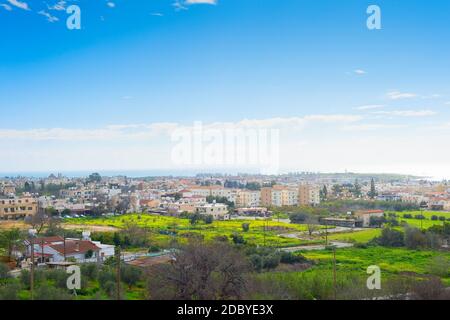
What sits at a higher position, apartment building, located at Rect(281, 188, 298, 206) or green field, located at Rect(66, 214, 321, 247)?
apartment building, located at Rect(281, 188, 298, 206)

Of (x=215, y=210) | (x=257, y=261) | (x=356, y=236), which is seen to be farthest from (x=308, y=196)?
(x=257, y=261)

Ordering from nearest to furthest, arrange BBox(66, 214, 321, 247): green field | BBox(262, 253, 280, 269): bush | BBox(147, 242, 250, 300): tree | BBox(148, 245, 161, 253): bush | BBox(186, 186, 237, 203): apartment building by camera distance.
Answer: BBox(147, 242, 250, 300): tree
BBox(262, 253, 280, 269): bush
BBox(148, 245, 161, 253): bush
BBox(66, 214, 321, 247): green field
BBox(186, 186, 237, 203): apartment building

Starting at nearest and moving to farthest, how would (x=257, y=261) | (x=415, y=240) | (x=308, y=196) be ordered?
(x=257, y=261), (x=415, y=240), (x=308, y=196)

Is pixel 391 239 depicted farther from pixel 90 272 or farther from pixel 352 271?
pixel 90 272

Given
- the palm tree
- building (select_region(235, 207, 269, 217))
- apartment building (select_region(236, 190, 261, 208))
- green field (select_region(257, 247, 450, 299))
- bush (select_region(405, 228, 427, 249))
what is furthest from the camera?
apartment building (select_region(236, 190, 261, 208))

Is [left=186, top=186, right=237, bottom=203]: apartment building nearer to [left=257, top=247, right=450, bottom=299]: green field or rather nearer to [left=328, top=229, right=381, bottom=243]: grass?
[left=328, top=229, right=381, bottom=243]: grass

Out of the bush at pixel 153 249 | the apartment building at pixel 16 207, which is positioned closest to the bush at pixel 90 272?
the bush at pixel 153 249

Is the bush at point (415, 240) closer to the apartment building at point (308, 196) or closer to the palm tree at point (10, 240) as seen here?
the palm tree at point (10, 240)

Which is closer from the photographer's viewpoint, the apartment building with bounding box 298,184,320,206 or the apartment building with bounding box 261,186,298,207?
the apartment building with bounding box 298,184,320,206

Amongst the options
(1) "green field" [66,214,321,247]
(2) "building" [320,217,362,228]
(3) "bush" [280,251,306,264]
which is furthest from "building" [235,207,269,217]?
(3) "bush" [280,251,306,264]

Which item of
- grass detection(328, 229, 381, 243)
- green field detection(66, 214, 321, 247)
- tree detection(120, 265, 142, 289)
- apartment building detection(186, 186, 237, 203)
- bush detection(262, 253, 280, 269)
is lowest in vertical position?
grass detection(328, 229, 381, 243)
